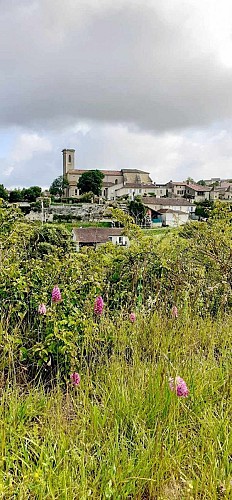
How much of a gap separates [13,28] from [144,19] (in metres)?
2.05

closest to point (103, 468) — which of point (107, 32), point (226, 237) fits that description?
point (226, 237)

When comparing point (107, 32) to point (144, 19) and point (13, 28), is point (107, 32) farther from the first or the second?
point (13, 28)

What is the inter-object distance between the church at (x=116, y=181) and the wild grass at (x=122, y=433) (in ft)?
229

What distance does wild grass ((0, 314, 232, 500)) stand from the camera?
54.8 inches

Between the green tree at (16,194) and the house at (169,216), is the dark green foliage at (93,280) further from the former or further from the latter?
the green tree at (16,194)

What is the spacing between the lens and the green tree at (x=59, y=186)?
251 feet

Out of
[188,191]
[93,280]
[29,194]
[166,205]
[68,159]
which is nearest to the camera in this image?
[93,280]

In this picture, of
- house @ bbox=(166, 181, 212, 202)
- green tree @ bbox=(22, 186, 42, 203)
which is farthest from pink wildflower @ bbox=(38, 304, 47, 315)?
house @ bbox=(166, 181, 212, 202)

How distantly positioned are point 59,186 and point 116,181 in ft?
56.0

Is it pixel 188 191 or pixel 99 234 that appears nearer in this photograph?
pixel 99 234

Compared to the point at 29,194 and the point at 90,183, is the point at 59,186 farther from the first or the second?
the point at 29,194

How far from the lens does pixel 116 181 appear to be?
3565 inches

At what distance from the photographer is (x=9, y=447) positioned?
4.93ft

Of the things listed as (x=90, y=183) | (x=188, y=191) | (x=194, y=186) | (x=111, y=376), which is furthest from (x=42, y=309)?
(x=194, y=186)
